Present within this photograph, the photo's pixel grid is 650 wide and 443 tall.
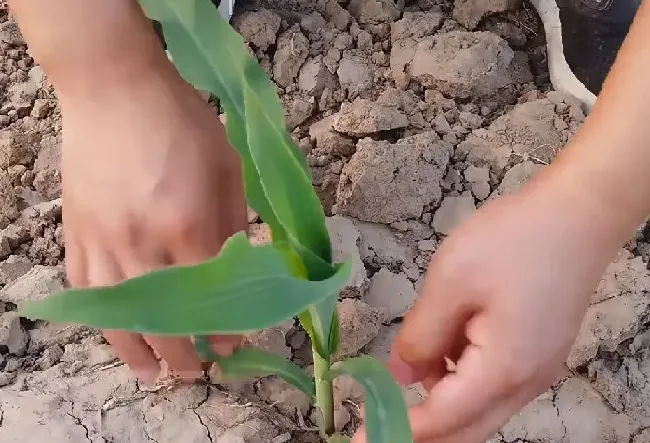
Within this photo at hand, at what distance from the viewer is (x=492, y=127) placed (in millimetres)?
982

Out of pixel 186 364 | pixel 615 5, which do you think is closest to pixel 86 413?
pixel 186 364

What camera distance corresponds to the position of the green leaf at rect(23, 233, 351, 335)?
0.44 metres

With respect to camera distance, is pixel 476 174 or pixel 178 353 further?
pixel 476 174

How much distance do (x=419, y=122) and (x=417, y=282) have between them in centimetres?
21

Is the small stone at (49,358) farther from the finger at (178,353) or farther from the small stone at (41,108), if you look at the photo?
the small stone at (41,108)

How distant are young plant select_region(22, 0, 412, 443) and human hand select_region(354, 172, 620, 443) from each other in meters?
0.07

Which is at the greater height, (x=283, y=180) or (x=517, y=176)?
(x=283, y=180)

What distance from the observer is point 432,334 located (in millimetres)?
644

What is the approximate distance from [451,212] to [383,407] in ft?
1.28

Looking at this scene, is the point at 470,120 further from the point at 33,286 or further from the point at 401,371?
the point at 33,286

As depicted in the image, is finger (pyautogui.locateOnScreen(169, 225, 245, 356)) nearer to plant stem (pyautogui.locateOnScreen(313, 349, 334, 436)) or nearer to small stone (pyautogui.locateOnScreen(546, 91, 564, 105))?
plant stem (pyautogui.locateOnScreen(313, 349, 334, 436))

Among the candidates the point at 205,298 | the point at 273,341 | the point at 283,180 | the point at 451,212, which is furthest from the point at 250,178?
the point at 451,212

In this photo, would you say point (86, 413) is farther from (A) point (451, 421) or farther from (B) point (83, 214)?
(A) point (451, 421)

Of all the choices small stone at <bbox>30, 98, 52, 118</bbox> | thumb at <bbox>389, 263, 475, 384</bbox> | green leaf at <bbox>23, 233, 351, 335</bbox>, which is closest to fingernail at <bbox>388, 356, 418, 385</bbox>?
thumb at <bbox>389, 263, 475, 384</bbox>
